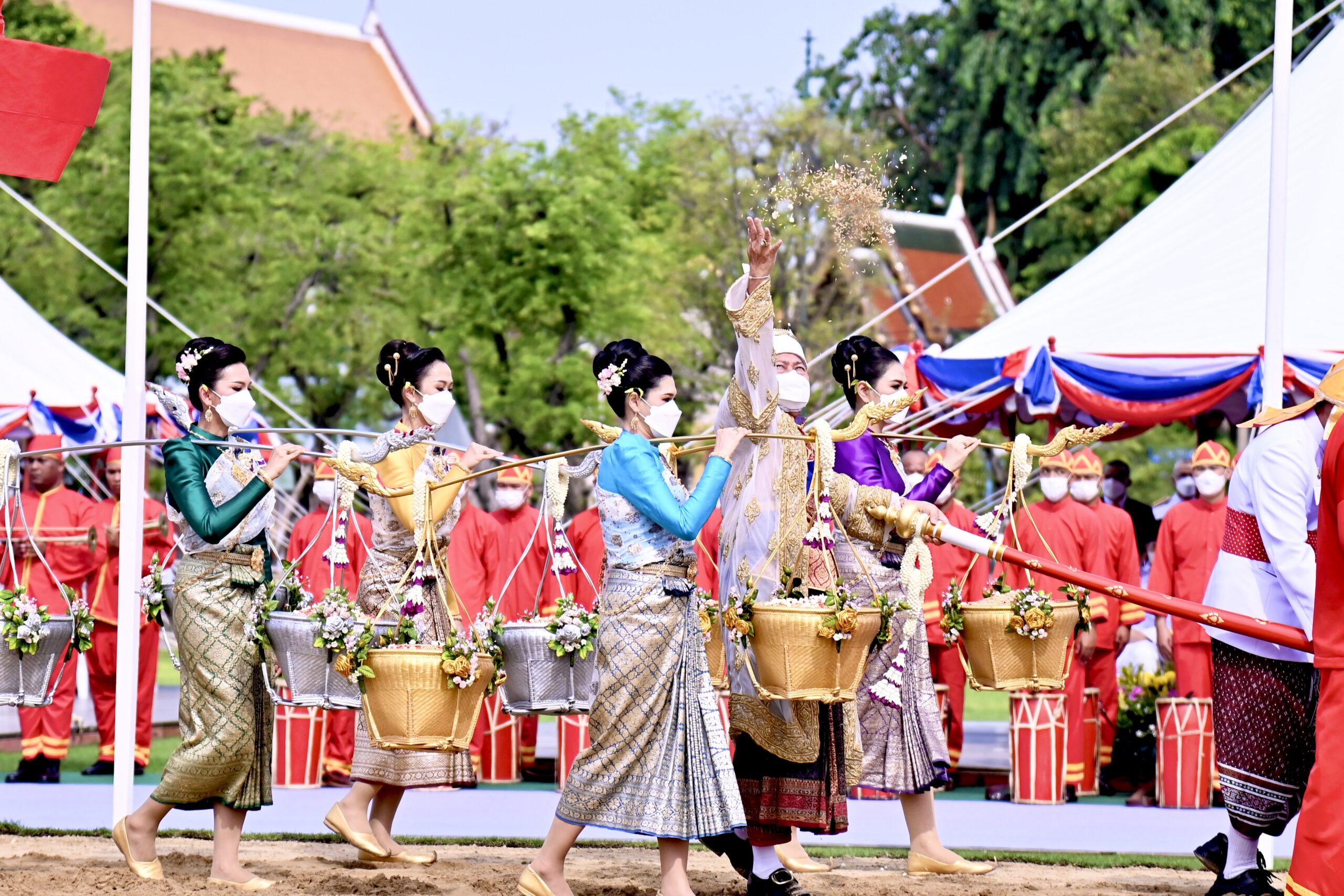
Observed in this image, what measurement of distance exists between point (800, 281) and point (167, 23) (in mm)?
17356

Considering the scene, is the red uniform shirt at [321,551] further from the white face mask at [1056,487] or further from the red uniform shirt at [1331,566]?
the red uniform shirt at [1331,566]

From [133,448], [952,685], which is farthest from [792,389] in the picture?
[952,685]

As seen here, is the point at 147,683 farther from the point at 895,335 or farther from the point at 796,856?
the point at 895,335

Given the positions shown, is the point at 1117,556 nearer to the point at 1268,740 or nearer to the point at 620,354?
the point at 1268,740

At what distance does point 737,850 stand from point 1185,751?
3.96 metres

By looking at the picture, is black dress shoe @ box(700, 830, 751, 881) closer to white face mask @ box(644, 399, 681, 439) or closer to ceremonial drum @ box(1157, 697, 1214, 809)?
white face mask @ box(644, 399, 681, 439)

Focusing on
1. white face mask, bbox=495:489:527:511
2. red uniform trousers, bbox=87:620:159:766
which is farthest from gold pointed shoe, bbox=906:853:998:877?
red uniform trousers, bbox=87:620:159:766

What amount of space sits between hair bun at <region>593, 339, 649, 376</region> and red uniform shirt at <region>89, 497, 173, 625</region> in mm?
5166

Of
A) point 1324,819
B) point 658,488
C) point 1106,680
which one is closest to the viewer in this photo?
point 1324,819

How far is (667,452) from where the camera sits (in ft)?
19.0

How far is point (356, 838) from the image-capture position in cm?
662

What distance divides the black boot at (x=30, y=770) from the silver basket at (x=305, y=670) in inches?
169

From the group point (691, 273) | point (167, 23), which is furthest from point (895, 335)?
point (167, 23)

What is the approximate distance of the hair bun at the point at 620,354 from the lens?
561 centimetres
